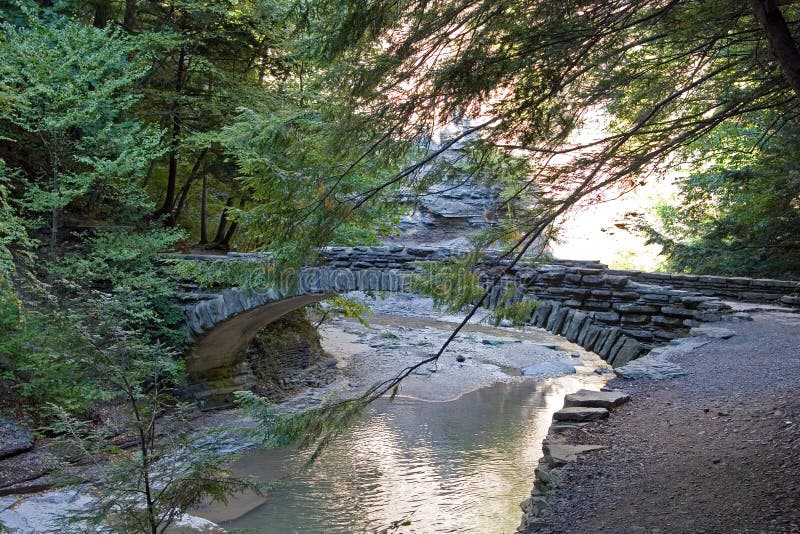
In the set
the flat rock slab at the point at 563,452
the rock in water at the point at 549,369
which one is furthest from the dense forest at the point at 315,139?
the rock in water at the point at 549,369

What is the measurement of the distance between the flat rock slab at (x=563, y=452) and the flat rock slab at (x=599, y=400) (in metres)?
0.77

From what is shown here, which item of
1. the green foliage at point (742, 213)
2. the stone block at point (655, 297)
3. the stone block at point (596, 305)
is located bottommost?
the stone block at point (596, 305)

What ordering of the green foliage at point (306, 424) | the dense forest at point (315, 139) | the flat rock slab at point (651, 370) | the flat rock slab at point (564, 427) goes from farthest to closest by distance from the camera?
the flat rock slab at point (651, 370) → the flat rock slab at point (564, 427) → the dense forest at point (315, 139) → the green foliage at point (306, 424)

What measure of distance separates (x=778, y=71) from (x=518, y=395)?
863cm

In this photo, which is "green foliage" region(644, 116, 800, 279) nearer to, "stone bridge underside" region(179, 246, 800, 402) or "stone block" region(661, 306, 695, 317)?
"stone bridge underside" region(179, 246, 800, 402)

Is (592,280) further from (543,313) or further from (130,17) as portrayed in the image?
(130,17)

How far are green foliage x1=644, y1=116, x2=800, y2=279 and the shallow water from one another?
3.57 m

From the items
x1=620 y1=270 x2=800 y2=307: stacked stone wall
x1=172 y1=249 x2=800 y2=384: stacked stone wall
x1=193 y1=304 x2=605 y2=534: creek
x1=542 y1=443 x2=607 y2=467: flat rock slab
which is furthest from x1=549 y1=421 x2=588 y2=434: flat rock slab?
x1=620 y1=270 x2=800 y2=307: stacked stone wall

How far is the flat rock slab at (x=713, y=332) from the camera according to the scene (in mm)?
6762

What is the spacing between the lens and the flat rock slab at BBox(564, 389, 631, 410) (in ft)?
16.9

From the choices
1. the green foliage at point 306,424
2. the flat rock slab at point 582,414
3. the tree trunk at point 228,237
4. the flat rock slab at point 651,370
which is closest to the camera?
the green foliage at point 306,424

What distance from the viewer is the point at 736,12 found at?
12.3 ft

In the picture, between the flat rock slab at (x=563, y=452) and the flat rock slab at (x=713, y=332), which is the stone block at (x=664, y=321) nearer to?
the flat rock slab at (x=713, y=332)

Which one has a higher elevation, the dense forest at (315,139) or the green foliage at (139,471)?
the dense forest at (315,139)
